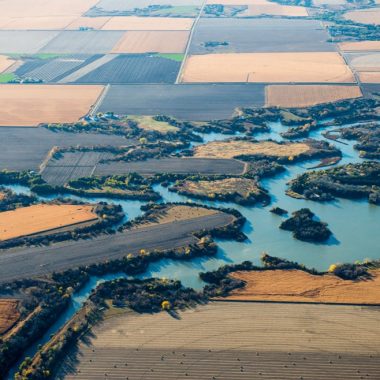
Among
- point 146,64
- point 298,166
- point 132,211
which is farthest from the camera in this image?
point 146,64

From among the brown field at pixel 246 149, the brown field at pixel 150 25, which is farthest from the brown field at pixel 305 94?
the brown field at pixel 150 25

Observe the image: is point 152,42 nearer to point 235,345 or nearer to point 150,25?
point 150,25

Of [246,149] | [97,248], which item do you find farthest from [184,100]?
[97,248]

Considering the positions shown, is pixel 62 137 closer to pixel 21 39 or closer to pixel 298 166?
pixel 298 166

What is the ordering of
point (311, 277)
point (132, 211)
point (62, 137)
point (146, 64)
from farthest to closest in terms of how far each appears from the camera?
1. point (146, 64)
2. point (62, 137)
3. point (132, 211)
4. point (311, 277)

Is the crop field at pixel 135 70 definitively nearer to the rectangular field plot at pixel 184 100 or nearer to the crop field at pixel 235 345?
the rectangular field plot at pixel 184 100

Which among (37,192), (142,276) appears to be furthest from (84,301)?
(37,192)
